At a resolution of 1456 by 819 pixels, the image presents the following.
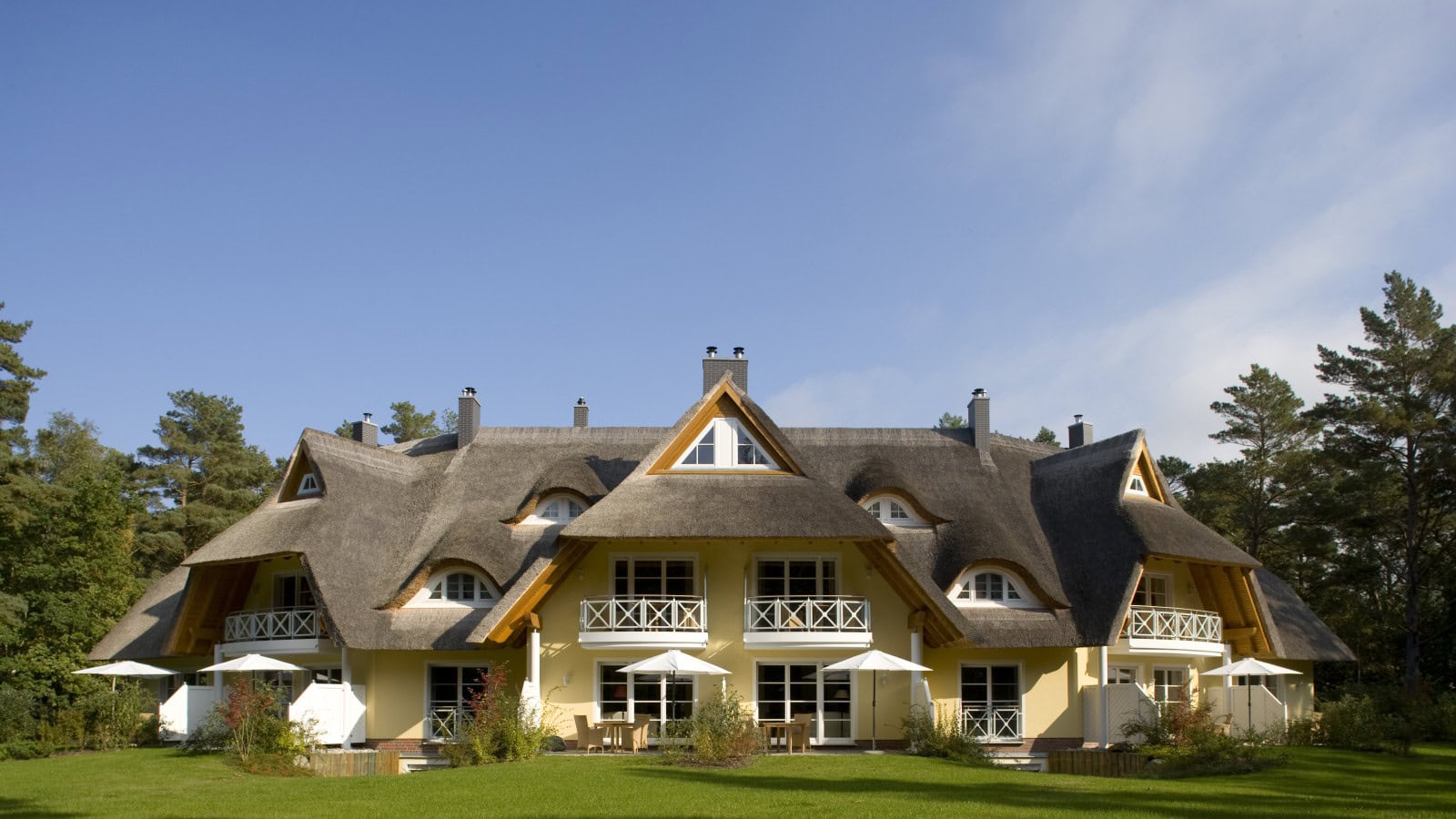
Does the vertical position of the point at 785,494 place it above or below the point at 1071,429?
below

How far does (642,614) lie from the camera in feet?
79.4

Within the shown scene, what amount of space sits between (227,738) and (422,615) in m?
4.23

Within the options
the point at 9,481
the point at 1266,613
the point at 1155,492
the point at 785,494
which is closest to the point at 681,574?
the point at 785,494

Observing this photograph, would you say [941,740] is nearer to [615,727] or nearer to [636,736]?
[636,736]

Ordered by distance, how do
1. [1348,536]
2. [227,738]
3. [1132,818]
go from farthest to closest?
[1348,536], [227,738], [1132,818]

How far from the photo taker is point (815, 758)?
829 inches

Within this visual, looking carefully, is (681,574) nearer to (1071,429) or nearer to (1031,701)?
(1031,701)

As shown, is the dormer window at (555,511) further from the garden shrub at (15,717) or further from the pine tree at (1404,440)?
the pine tree at (1404,440)

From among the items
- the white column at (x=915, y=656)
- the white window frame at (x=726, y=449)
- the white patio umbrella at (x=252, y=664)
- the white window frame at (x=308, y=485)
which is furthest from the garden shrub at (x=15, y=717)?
the white column at (x=915, y=656)

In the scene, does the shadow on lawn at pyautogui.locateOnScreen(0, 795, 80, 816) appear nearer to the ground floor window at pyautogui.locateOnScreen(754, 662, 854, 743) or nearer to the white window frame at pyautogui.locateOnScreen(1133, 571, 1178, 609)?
the ground floor window at pyautogui.locateOnScreen(754, 662, 854, 743)

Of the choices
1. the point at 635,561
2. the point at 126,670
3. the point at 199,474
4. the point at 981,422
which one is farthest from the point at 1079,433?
the point at 199,474

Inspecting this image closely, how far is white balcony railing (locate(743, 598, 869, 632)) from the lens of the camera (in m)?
24.4

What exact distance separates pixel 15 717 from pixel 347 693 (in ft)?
23.5

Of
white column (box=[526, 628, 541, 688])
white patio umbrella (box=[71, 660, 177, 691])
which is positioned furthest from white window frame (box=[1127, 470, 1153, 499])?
white patio umbrella (box=[71, 660, 177, 691])
